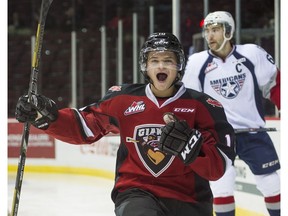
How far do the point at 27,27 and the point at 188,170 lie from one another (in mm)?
6692

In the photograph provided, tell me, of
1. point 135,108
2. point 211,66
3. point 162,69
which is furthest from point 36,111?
point 211,66

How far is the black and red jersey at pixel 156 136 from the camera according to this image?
190 centimetres

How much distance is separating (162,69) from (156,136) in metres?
0.20

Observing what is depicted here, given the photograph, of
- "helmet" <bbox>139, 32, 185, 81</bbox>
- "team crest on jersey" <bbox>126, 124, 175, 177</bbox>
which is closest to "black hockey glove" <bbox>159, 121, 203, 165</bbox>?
"team crest on jersey" <bbox>126, 124, 175, 177</bbox>

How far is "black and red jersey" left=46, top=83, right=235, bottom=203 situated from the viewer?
1902mm

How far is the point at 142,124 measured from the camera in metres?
1.95

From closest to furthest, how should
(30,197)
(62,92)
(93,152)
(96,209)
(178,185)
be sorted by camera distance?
(178,185)
(96,209)
(30,197)
(93,152)
(62,92)

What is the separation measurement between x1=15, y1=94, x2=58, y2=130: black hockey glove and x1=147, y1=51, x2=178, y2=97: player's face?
1.08 feet

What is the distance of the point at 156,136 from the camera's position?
1.94m

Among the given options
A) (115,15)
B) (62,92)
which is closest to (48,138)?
(62,92)

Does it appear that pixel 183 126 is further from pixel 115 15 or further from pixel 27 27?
pixel 27 27

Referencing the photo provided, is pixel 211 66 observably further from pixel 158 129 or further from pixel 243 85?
pixel 158 129

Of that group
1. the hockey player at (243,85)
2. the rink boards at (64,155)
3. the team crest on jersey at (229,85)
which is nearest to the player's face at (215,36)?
the hockey player at (243,85)

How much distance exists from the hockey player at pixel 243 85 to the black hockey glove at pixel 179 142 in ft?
4.27
